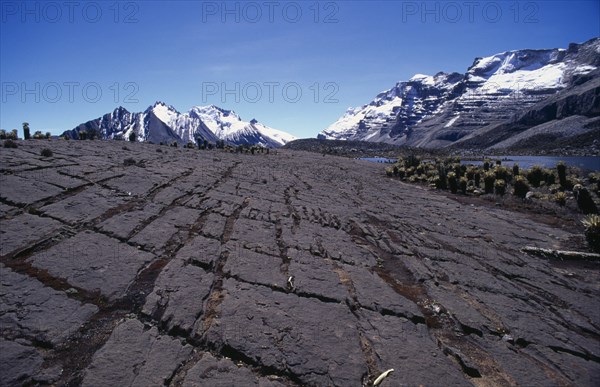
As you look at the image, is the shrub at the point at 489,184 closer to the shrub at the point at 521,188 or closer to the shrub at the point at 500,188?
the shrub at the point at 500,188

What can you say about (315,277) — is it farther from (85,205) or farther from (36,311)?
(85,205)

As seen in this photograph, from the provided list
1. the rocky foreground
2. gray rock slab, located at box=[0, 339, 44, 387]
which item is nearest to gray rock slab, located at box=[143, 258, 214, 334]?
the rocky foreground

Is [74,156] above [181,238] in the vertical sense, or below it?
above

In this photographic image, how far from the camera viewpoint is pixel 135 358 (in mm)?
3391

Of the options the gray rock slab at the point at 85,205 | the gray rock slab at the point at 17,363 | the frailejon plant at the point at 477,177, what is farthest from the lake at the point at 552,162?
the gray rock slab at the point at 17,363

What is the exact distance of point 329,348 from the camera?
13.0 feet

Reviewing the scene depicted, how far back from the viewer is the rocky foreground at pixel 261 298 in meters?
3.52

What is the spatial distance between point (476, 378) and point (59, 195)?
9.71 m

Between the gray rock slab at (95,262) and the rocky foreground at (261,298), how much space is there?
3 centimetres

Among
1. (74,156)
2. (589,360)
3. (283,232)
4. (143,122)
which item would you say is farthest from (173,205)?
(143,122)

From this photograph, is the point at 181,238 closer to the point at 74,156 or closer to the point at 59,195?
the point at 59,195

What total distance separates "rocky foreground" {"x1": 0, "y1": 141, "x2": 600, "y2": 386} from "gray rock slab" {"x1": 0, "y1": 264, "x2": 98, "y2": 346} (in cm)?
2

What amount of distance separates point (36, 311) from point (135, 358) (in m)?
1.65

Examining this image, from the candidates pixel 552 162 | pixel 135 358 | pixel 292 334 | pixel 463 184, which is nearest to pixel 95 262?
pixel 135 358
